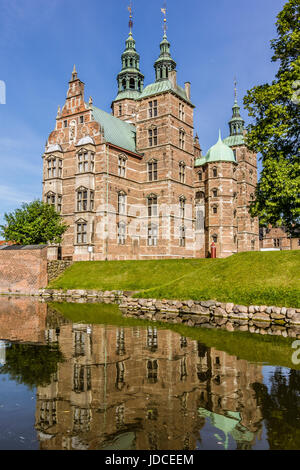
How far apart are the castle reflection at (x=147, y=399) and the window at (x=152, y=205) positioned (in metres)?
32.1

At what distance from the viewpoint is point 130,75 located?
193 ft

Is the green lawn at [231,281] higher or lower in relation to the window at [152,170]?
lower

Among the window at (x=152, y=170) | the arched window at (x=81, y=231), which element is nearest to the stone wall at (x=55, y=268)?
the arched window at (x=81, y=231)

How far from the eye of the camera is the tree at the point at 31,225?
35.0 metres

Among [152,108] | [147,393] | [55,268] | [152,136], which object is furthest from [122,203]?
[147,393]

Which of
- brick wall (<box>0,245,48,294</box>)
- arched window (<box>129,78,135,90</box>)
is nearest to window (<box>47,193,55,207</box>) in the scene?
brick wall (<box>0,245,48,294</box>)

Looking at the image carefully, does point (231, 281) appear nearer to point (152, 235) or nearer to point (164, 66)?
point (152, 235)

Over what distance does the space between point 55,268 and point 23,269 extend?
3.02 metres

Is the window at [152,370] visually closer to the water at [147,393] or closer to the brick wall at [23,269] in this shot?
the water at [147,393]

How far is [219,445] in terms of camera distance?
4.68 m

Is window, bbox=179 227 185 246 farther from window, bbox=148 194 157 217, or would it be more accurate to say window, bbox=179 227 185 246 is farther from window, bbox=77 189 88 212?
window, bbox=77 189 88 212

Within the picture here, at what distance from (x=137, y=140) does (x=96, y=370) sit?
39188mm

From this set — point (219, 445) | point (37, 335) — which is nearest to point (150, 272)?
point (37, 335)

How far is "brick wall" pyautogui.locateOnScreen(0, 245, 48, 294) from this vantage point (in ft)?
101
